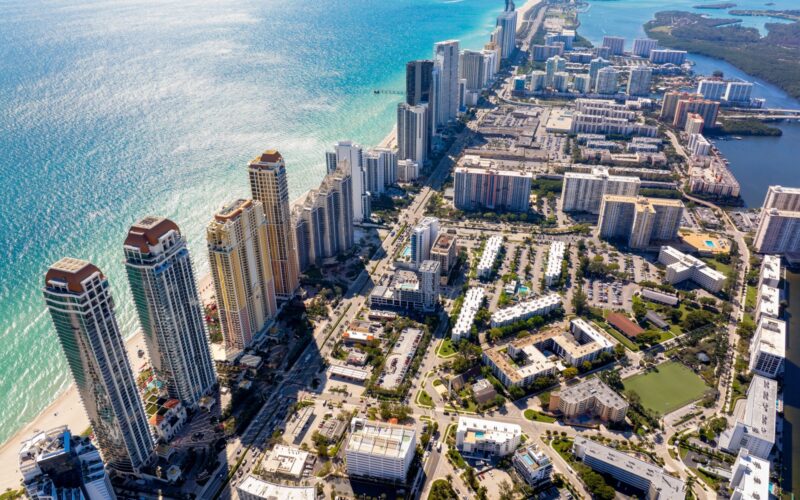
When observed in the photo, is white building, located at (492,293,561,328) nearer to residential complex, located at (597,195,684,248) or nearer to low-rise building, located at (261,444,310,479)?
residential complex, located at (597,195,684,248)

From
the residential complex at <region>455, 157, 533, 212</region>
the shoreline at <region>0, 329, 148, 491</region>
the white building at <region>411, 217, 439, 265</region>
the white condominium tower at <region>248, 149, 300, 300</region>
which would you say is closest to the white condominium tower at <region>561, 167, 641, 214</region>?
the residential complex at <region>455, 157, 533, 212</region>

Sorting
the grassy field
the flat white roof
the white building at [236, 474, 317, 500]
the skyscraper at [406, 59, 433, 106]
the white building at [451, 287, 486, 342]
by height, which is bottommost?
the grassy field

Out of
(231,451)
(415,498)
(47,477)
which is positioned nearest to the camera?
(47,477)

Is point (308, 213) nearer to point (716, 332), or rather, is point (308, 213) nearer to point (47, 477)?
point (47, 477)

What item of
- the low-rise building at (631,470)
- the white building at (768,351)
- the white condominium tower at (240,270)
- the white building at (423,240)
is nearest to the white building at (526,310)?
the white building at (423,240)

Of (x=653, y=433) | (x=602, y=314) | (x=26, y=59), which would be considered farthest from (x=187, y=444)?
(x=26, y=59)

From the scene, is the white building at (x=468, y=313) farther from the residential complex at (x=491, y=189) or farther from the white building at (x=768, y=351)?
the white building at (x=768, y=351)
